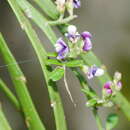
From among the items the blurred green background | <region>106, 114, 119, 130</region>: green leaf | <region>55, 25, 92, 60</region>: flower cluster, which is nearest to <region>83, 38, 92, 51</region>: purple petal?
<region>55, 25, 92, 60</region>: flower cluster

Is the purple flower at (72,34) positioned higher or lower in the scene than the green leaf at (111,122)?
higher

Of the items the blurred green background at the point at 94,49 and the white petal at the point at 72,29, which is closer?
the white petal at the point at 72,29

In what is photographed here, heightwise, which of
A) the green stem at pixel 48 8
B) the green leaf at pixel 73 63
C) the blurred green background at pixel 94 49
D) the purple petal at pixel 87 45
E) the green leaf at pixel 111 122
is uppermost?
the green stem at pixel 48 8

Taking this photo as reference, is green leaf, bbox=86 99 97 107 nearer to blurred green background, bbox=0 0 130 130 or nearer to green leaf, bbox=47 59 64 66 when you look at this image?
green leaf, bbox=47 59 64 66

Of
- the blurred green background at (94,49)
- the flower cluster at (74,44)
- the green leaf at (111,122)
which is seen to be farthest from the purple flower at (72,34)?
the blurred green background at (94,49)

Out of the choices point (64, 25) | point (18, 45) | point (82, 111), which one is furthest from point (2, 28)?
point (64, 25)

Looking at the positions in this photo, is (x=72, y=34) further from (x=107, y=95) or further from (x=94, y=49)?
(x=94, y=49)

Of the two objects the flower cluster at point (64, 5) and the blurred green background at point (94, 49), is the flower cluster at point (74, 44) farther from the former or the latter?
the blurred green background at point (94, 49)

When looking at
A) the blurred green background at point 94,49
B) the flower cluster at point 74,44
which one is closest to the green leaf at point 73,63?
the flower cluster at point 74,44
